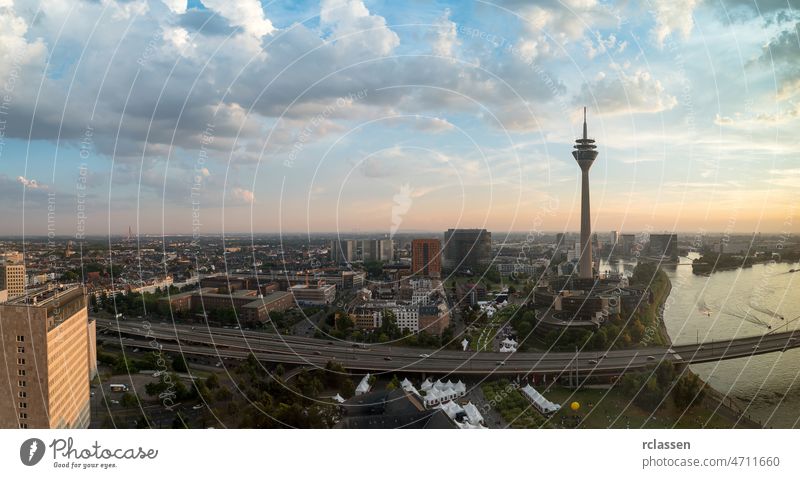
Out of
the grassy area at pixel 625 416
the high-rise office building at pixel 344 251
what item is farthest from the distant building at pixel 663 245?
the grassy area at pixel 625 416

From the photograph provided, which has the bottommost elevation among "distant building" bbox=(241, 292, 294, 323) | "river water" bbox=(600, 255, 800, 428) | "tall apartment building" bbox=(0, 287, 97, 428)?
"river water" bbox=(600, 255, 800, 428)

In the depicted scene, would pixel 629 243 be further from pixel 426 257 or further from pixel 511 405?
pixel 511 405

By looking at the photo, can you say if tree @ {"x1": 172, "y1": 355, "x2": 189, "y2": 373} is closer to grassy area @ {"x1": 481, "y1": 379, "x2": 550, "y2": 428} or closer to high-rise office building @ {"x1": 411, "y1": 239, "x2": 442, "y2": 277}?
grassy area @ {"x1": 481, "y1": 379, "x2": 550, "y2": 428}

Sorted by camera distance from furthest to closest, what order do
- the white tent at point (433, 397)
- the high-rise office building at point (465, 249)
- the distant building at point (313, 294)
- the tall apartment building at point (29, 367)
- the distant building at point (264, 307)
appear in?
the high-rise office building at point (465, 249) < the distant building at point (313, 294) < the distant building at point (264, 307) < the white tent at point (433, 397) < the tall apartment building at point (29, 367)

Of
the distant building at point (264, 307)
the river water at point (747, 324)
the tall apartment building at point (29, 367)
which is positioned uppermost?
the tall apartment building at point (29, 367)

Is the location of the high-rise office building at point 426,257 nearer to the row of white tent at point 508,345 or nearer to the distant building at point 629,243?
the row of white tent at point 508,345

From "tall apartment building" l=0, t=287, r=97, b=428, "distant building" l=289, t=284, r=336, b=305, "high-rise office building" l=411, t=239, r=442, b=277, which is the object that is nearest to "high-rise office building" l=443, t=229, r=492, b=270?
"high-rise office building" l=411, t=239, r=442, b=277

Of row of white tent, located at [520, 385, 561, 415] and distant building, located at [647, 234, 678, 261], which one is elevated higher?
distant building, located at [647, 234, 678, 261]

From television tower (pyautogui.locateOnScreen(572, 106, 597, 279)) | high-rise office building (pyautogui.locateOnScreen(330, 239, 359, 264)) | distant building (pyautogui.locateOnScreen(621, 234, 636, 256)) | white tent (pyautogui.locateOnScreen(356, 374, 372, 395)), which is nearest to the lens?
white tent (pyautogui.locateOnScreen(356, 374, 372, 395))

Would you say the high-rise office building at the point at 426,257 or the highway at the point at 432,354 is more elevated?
the high-rise office building at the point at 426,257
